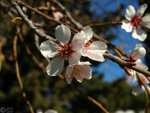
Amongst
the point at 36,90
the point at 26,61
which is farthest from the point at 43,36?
the point at 26,61

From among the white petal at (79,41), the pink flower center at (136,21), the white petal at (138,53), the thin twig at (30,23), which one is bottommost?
the white petal at (138,53)

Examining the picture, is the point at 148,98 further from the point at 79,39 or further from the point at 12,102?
the point at 12,102

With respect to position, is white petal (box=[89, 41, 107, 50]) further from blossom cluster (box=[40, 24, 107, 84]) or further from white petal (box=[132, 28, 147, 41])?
white petal (box=[132, 28, 147, 41])

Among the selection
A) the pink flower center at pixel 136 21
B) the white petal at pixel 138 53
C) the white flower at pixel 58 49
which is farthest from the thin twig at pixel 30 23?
the pink flower center at pixel 136 21

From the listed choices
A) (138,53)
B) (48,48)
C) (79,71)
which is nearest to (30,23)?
(48,48)

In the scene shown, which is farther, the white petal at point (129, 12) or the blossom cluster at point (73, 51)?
the white petal at point (129, 12)

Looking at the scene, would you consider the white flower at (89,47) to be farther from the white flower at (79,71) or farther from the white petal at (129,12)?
the white petal at (129,12)

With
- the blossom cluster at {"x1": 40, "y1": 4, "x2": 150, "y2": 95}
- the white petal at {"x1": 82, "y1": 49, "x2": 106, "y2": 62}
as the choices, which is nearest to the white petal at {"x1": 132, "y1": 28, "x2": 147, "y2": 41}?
the blossom cluster at {"x1": 40, "y1": 4, "x2": 150, "y2": 95}

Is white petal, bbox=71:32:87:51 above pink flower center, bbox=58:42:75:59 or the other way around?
above
